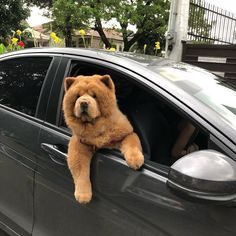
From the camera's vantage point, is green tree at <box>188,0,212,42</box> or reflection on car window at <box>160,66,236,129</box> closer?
reflection on car window at <box>160,66,236,129</box>

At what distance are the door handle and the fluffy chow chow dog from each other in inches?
6.4

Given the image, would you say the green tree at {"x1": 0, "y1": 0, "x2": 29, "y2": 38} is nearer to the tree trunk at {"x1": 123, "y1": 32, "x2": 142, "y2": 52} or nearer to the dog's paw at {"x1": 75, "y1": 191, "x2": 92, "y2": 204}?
the tree trunk at {"x1": 123, "y1": 32, "x2": 142, "y2": 52}

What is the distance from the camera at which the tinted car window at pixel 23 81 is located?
2.98 m

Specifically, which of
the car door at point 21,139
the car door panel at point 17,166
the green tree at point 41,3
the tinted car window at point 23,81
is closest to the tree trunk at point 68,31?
the green tree at point 41,3

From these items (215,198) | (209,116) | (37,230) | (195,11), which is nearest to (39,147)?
(37,230)

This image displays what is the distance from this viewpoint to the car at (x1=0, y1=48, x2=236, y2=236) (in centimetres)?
182

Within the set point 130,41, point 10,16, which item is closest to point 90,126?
point 10,16

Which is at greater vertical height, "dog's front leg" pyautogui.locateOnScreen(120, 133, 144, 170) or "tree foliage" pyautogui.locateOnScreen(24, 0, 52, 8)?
"tree foliage" pyautogui.locateOnScreen(24, 0, 52, 8)

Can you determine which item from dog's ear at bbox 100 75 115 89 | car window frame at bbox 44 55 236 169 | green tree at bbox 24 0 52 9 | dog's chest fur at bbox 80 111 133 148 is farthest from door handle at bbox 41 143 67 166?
green tree at bbox 24 0 52 9

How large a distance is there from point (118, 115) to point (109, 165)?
28 cm

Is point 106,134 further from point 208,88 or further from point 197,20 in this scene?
point 197,20

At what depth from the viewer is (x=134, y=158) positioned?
6.96ft

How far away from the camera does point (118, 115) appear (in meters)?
2.35

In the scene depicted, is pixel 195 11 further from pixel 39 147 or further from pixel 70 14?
pixel 70 14
